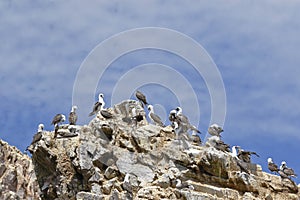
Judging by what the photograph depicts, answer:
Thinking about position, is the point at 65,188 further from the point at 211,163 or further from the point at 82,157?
the point at 211,163

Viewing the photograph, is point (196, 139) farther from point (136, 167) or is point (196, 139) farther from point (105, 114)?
point (105, 114)

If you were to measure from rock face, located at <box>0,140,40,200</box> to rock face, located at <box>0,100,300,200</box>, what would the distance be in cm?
750

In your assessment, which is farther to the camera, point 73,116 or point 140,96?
point 140,96

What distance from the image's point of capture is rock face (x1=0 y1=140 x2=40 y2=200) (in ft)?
163

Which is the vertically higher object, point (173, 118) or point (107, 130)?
point (173, 118)

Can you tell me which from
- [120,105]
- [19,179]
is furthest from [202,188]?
[19,179]

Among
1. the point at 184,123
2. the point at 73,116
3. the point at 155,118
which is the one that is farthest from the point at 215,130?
the point at 73,116

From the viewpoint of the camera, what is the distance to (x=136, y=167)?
38875 millimetres

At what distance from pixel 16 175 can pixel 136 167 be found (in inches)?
575

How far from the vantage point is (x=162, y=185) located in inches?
1455

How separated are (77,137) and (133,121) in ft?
10.5

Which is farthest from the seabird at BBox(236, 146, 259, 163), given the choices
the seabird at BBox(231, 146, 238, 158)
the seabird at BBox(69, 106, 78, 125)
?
the seabird at BBox(69, 106, 78, 125)

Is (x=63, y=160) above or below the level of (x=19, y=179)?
below

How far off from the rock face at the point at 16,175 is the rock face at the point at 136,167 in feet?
24.6
